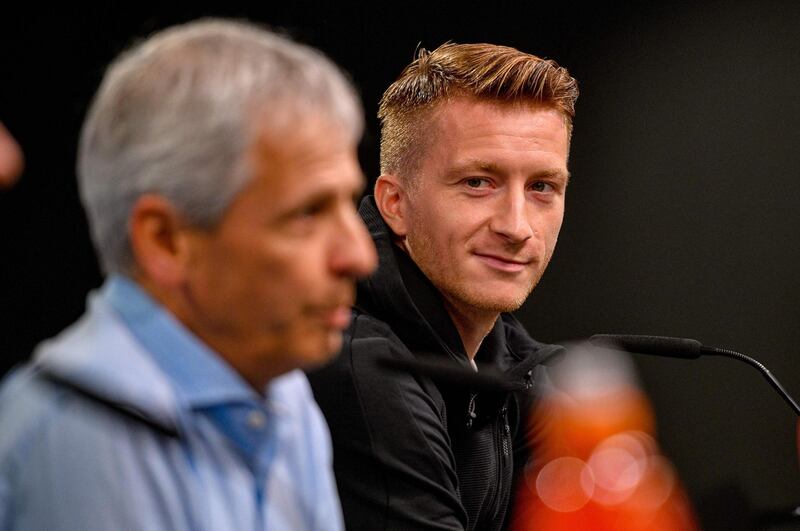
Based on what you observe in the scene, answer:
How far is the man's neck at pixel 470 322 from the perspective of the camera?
1758 mm

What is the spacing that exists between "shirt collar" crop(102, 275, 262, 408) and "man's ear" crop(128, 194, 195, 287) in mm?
27

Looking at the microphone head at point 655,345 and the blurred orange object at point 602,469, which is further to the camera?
the microphone head at point 655,345

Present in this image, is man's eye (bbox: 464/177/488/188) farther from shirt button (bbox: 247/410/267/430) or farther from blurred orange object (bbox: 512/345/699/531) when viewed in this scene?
shirt button (bbox: 247/410/267/430)

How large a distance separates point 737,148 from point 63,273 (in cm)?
164

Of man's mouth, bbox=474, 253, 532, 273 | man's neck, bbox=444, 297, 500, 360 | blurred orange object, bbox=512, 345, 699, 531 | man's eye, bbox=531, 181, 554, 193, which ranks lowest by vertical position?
man's neck, bbox=444, 297, 500, 360

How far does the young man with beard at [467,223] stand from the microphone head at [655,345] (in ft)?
0.42

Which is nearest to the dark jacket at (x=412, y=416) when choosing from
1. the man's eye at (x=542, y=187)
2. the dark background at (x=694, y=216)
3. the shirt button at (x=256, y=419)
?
the man's eye at (x=542, y=187)

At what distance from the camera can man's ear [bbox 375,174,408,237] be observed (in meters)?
1.78

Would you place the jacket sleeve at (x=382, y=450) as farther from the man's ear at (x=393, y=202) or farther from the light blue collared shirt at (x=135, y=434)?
the light blue collared shirt at (x=135, y=434)

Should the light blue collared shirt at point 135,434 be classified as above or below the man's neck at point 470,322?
above

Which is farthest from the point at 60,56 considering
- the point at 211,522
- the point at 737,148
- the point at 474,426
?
the point at 737,148

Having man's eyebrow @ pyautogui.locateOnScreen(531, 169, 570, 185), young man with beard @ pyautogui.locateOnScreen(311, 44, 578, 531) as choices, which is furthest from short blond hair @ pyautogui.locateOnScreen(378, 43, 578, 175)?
man's eyebrow @ pyautogui.locateOnScreen(531, 169, 570, 185)

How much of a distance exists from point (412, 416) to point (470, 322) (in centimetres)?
30

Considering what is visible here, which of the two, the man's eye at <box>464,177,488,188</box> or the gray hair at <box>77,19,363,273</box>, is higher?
the gray hair at <box>77,19,363,273</box>
